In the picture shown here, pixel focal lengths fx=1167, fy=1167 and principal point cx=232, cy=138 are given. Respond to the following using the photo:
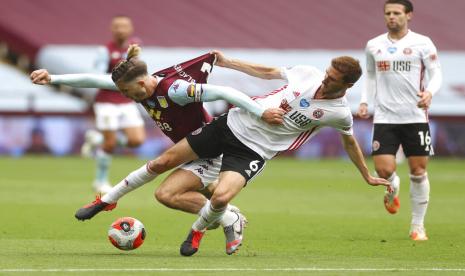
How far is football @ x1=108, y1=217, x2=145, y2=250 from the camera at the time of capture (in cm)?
995

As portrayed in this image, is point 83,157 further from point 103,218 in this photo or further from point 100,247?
point 100,247

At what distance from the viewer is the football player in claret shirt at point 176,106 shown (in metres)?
9.68

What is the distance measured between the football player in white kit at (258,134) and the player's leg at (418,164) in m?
1.73

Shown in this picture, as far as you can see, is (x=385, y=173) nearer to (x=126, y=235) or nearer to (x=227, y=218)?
(x=227, y=218)

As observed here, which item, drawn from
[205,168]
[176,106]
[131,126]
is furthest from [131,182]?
[131,126]

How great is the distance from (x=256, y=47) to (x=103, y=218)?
68.6 feet

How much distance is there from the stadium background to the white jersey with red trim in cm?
1780

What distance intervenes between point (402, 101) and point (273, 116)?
257 cm

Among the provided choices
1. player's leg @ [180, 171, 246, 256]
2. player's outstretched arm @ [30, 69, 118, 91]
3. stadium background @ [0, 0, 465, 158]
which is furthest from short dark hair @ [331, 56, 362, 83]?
stadium background @ [0, 0, 465, 158]

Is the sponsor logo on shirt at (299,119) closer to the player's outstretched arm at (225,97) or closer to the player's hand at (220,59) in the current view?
the player's outstretched arm at (225,97)

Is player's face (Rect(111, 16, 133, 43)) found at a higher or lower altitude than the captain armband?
lower

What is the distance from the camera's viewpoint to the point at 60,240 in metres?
11.1

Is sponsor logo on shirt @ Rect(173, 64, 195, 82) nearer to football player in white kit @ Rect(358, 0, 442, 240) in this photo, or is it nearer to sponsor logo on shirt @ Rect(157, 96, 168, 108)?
sponsor logo on shirt @ Rect(157, 96, 168, 108)

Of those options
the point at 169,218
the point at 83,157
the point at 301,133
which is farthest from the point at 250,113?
the point at 83,157
